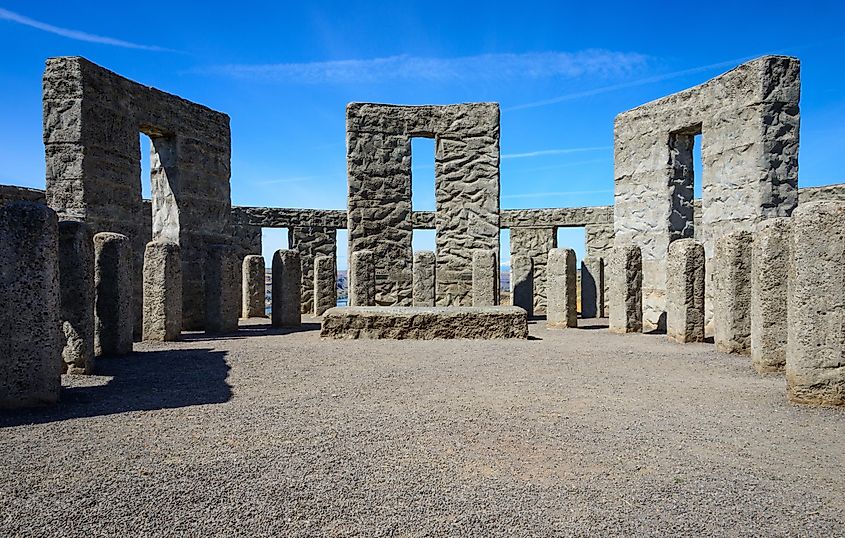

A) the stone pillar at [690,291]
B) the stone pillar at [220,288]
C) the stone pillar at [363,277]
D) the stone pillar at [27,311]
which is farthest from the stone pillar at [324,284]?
the stone pillar at [27,311]

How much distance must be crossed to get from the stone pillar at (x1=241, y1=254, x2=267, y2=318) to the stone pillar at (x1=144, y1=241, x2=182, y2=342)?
6.19 metres

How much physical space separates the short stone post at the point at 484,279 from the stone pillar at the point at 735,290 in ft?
15.7

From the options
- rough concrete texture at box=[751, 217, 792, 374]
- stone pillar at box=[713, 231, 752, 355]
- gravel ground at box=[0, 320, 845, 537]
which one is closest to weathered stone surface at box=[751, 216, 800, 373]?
rough concrete texture at box=[751, 217, 792, 374]

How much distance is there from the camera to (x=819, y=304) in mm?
4227

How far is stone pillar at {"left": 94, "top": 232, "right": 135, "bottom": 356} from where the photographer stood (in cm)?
681

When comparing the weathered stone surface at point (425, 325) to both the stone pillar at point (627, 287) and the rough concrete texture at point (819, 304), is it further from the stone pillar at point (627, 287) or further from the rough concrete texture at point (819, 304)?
the rough concrete texture at point (819, 304)

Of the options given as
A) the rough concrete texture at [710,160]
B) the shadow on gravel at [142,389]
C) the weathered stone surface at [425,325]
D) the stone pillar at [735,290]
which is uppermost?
the rough concrete texture at [710,160]

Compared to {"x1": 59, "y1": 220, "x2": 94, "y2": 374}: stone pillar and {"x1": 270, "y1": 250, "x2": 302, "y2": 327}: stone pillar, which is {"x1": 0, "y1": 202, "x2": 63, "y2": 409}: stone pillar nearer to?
{"x1": 59, "y1": 220, "x2": 94, "y2": 374}: stone pillar

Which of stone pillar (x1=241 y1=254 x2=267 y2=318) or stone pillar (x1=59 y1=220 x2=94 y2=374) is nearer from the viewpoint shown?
stone pillar (x1=59 y1=220 x2=94 y2=374)

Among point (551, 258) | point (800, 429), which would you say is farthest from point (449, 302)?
point (800, 429)

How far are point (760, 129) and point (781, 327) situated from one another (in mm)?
4935

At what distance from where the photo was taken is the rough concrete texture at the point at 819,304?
4.19 m

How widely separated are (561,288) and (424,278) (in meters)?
3.73

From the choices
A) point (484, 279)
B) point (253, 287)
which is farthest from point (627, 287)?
point (253, 287)
